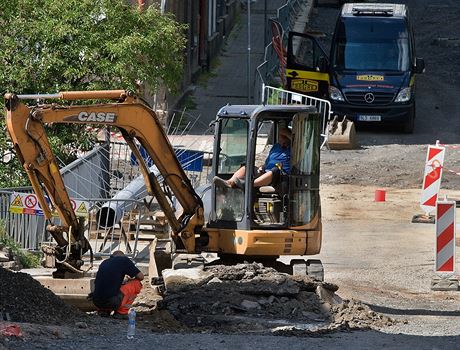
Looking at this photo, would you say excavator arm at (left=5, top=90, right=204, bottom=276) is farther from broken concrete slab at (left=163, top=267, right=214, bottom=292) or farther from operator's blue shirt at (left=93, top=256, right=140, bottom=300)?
operator's blue shirt at (left=93, top=256, right=140, bottom=300)

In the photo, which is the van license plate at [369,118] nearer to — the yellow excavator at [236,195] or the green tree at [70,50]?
the green tree at [70,50]

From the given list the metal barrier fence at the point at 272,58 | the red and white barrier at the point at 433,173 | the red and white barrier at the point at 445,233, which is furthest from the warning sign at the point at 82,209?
the metal barrier fence at the point at 272,58

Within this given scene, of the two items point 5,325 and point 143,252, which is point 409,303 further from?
point 5,325

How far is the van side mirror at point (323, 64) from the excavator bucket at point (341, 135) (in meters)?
2.27

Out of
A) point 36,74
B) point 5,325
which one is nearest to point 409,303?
point 5,325

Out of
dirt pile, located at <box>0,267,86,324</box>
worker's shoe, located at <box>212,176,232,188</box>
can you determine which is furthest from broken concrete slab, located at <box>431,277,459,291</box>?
dirt pile, located at <box>0,267,86,324</box>

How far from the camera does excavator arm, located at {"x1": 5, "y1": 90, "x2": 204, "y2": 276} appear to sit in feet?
49.4

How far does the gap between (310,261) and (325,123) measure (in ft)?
49.6

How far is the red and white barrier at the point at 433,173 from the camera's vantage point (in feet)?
73.5

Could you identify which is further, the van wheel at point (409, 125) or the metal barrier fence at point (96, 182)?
the van wheel at point (409, 125)

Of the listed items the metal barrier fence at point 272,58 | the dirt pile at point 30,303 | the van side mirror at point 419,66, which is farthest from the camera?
the metal barrier fence at point 272,58

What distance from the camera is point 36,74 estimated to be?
22719 millimetres

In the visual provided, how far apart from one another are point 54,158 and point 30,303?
1968 millimetres

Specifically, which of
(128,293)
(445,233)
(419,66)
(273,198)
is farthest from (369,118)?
(128,293)
